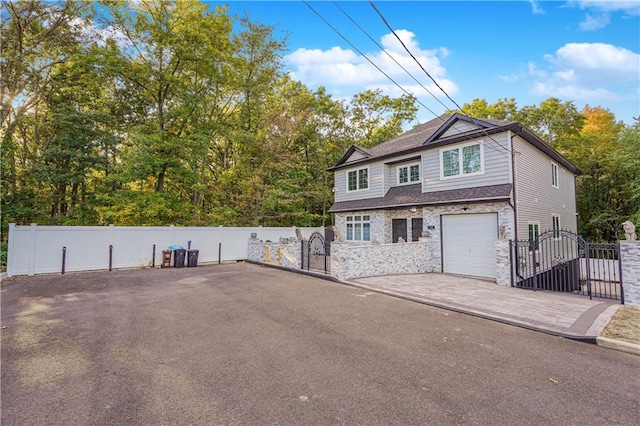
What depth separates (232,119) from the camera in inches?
850

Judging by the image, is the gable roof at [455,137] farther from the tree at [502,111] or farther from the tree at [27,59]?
the tree at [27,59]

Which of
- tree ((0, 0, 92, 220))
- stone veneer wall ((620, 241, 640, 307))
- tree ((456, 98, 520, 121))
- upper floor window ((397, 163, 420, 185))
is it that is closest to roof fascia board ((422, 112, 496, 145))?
upper floor window ((397, 163, 420, 185))

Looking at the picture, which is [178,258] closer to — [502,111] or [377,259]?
[377,259]

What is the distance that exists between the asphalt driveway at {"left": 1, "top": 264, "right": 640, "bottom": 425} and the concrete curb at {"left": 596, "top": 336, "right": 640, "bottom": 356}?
5.3 inches

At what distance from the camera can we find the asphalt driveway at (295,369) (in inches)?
107

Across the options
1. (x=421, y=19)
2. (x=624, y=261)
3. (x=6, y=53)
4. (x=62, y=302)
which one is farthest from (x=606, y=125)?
(x=6, y=53)

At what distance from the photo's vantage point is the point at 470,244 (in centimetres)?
1062

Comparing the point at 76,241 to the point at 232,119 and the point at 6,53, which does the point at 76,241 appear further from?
the point at 232,119

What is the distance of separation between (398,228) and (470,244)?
12.8 feet

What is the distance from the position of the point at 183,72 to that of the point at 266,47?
628cm

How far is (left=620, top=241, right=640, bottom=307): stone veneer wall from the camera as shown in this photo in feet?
20.5

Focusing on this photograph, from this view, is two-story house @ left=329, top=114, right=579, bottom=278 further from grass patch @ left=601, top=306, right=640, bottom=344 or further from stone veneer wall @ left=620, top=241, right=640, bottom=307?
grass patch @ left=601, top=306, right=640, bottom=344

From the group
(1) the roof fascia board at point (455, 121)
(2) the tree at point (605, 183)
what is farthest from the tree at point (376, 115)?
(1) the roof fascia board at point (455, 121)

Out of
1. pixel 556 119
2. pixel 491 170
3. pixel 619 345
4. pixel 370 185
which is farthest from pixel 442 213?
pixel 556 119
